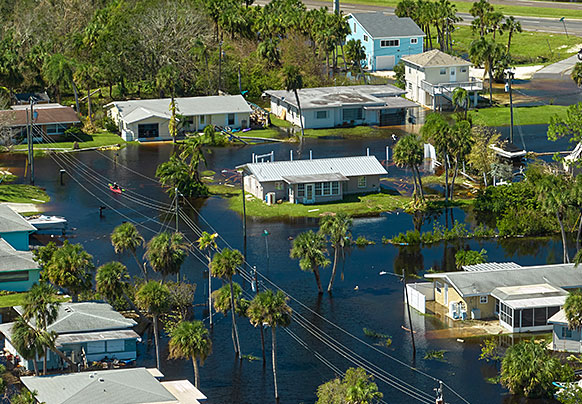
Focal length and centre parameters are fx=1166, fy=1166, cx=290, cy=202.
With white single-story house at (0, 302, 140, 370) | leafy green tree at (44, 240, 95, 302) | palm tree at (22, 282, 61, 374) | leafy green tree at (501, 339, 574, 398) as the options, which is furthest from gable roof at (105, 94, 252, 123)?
leafy green tree at (501, 339, 574, 398)

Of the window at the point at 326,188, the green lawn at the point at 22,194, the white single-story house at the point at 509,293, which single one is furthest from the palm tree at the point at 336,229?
the green lawn at the point at 22,194

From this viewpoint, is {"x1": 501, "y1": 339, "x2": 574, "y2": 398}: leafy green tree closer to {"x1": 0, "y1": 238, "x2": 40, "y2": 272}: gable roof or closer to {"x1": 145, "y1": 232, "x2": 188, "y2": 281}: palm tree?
{"x1": 145, "y1": 232, "x2": 188, "y2": 281}: palm tree

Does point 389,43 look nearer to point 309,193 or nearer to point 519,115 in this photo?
point 519,115

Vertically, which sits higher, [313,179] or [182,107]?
[182,107]

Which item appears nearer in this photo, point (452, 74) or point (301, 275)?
point (301, 275)

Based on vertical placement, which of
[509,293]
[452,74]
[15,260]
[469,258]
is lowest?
[509,293]

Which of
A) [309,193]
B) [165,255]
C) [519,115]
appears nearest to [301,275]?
[165,255]

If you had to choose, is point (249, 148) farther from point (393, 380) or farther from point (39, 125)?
point (393, 380)
